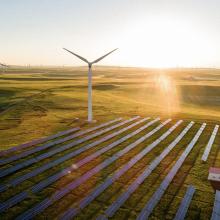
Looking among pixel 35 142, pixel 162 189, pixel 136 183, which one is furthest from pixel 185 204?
pixel 35 142

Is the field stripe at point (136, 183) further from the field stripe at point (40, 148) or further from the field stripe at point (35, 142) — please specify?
the field stripe at point (35, 142)

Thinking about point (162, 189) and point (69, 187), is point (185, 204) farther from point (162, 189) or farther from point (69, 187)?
point (69, 187)

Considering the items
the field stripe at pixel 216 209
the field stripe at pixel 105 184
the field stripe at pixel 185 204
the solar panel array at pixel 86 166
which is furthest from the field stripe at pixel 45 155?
the field stripe at pixel 216 209

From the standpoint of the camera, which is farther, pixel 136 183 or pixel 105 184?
pixel 136 183

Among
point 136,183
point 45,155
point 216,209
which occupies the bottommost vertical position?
point 216,209

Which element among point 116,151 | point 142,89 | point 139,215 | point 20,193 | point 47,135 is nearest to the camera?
point 139,215

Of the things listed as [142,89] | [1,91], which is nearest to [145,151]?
[1,91]

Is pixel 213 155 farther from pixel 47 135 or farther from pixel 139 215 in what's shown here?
pixel 47 135

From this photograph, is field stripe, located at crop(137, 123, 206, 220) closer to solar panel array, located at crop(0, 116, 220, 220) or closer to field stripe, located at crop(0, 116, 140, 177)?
solar panel array, located at crop(0, 116, 220, 220)
